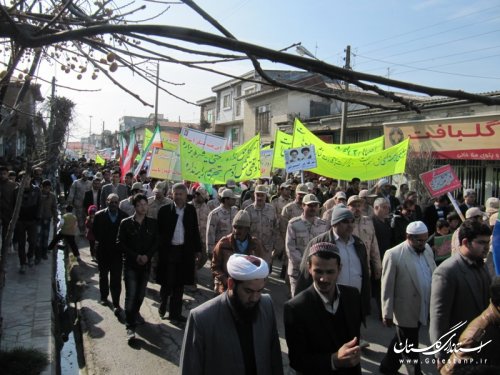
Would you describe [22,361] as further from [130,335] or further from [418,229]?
[418,229]

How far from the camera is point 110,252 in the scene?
6.84 meters

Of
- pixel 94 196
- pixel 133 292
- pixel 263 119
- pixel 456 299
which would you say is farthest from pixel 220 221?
pixel 263 119

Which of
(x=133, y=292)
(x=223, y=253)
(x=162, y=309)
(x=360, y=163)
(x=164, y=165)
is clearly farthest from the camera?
(x=164, y=165)

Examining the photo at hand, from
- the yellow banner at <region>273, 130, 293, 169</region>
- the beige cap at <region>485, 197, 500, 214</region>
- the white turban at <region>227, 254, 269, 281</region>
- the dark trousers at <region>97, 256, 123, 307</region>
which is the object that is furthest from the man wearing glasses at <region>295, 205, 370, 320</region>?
the yellow banner at <region>273, 130, 293, 169</region>

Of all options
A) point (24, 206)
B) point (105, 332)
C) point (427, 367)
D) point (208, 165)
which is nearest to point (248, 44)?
point (427, 367)

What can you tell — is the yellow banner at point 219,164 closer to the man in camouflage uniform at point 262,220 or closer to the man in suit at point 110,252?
the man in camouflage uniform at point 262,220

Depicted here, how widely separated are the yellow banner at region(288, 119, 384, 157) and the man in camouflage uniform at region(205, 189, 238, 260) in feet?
16.9

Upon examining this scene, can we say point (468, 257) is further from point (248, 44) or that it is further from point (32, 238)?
point (32, 238)

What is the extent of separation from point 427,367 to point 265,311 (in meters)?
3.08

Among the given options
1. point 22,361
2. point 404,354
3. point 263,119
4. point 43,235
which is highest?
point 263,119

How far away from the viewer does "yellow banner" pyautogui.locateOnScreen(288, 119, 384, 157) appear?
1174cm

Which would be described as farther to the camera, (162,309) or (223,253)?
(162,309)

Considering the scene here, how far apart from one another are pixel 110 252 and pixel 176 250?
3.60 ft

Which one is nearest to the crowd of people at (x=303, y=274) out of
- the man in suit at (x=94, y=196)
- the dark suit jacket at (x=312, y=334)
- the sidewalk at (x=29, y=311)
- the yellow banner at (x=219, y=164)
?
the dark suit jacket at (x=312, y=334)
